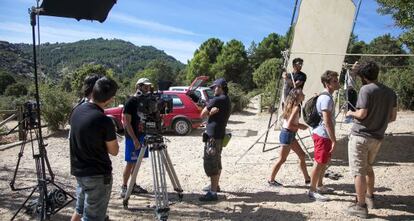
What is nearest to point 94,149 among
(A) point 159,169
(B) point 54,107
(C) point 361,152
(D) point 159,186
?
(A) point 159,169

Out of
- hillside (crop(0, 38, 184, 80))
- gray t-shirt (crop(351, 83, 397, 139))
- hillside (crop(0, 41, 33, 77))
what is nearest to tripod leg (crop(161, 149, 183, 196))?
gray t-shirt (crop(351, 83, 397, 139))

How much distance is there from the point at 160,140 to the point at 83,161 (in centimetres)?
157

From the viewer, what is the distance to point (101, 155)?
3410 mm

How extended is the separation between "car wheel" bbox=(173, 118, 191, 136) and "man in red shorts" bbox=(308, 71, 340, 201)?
753 centimetres

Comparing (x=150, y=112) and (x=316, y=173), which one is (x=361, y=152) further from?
(x=150, y=112)

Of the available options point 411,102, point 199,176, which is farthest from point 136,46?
point 199,176

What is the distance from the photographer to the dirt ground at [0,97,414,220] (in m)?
4.95

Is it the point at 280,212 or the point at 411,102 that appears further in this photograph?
the point at 411,102

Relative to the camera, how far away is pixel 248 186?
6359 millimetres

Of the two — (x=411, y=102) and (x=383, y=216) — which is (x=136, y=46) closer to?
(x=411, y=102)

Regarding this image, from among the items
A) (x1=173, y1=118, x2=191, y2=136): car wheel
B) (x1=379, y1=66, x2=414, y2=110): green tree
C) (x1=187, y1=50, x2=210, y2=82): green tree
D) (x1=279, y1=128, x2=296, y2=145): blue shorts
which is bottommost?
(x1=173, y1=118, x2=191, y2=136): car wheel

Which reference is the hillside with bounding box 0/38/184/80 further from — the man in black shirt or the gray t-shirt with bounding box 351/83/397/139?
the man in black shirt

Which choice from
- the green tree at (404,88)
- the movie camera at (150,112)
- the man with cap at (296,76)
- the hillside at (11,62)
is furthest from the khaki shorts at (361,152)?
the hillside at (11,62)

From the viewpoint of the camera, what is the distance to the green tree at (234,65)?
45875 mm
